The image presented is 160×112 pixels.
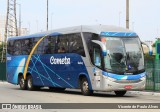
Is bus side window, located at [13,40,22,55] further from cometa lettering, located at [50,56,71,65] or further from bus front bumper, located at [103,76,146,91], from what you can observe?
bus front bumper, located at [103,76,146,91]

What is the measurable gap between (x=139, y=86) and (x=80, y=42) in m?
3.81

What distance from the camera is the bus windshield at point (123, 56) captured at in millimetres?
21623

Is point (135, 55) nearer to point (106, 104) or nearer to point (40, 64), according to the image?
point (106, 104)

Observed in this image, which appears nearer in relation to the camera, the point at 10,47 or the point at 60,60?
the point at 60,60

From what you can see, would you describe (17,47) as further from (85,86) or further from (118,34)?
(118,34)

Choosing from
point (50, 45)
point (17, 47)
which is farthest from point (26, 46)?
point (50, 45)

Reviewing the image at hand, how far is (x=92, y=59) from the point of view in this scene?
22250 millimetres

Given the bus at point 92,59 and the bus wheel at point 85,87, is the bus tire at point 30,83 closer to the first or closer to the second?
the bus at point 92,59

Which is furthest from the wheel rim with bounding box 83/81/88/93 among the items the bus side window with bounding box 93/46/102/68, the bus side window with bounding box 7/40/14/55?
the bus side window with bounding box 7/40/14/55

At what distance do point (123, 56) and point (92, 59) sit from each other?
158 cm

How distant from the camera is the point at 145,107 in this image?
15.6 metres

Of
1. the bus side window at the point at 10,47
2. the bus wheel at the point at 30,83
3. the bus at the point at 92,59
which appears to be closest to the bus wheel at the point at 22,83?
the bus wheel at the point at 30,83

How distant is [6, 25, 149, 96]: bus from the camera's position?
70.9 feet

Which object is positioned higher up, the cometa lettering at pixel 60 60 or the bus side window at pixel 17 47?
the bus side window at pixel 17 47
